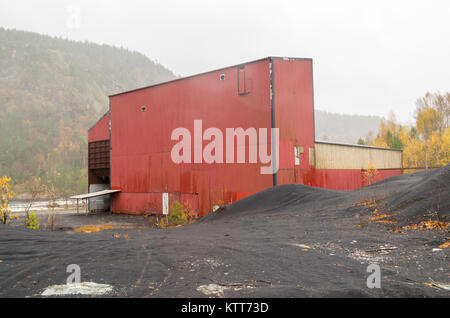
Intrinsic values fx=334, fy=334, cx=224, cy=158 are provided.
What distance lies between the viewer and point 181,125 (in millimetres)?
19703

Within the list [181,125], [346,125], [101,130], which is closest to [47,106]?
[101,130]

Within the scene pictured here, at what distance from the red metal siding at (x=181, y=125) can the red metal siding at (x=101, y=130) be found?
95 centimetres

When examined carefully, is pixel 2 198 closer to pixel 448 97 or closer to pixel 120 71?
pixel 448 97

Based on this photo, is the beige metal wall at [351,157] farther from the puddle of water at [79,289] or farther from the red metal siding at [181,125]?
the puddle of water at [79,289]

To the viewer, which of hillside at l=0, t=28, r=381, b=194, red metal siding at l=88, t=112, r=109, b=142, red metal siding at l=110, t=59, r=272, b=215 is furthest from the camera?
hillside at l=0, t=28, r=381, b=194

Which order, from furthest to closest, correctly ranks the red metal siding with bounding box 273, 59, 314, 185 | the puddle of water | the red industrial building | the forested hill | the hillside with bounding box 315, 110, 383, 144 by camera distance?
the hillside with bounding box 315, 110, 383, 144 < the forested hill < the red industrial building < the red metal siding with bounding box 273, 59, 314, 185 < the puddle of water

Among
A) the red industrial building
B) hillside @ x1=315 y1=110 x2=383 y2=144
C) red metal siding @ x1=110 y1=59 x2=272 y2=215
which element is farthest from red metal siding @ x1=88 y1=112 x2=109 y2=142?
hillside @ x1=315 y1=110 x2=383 y2=144

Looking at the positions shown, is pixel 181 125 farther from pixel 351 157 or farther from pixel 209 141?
pixel 351 157

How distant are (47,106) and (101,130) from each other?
66.6 m

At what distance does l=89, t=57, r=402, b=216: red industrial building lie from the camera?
54.9ft

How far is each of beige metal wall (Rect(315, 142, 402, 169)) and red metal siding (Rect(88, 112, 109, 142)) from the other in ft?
50.3

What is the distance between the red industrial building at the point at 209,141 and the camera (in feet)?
54.9

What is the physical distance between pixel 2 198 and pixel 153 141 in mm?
11238

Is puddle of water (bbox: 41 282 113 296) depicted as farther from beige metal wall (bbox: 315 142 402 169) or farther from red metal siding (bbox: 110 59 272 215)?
beige metal wall (bbox: 315 142 402 169)
